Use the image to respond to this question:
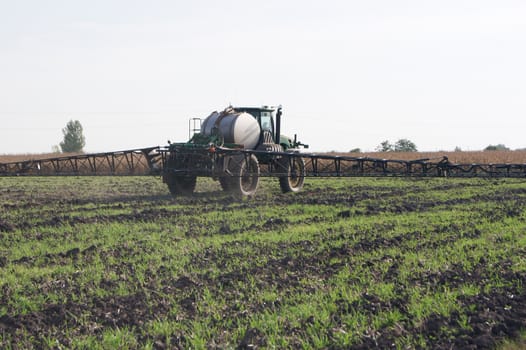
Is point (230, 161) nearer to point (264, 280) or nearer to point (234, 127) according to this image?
point (234, 127)

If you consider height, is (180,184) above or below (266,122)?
below

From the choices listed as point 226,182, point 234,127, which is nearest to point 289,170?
point 226,182

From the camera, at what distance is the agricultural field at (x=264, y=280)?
5254 millimetres

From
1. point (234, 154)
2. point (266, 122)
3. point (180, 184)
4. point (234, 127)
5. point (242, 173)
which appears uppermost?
point (266, 122)

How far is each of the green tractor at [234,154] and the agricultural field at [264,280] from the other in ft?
12.0

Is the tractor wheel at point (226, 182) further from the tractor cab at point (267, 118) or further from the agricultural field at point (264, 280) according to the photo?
the agricultural field at point (264, 280)

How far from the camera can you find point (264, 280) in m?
7.11

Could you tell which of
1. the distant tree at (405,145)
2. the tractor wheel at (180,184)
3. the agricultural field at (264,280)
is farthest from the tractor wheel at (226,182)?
the distant tree at (405,145)

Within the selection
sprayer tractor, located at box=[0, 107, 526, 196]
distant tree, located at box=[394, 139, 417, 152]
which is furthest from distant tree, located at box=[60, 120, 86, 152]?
sprayer tractor, located at box=[0, 107, 526, 196]

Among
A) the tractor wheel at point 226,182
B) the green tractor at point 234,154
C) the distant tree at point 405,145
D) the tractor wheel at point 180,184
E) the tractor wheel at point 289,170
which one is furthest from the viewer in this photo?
the distant tree at point 405,145

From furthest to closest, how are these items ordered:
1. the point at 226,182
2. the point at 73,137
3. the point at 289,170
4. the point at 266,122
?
the point at 73,137 < the point at 266,122 < the point at 289,170 < the point at 226,182

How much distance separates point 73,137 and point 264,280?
97.4m

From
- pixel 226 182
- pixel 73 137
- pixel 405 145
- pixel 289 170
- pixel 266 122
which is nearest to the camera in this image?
pixel 226 182

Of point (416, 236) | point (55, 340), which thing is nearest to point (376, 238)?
point (416, 236)
